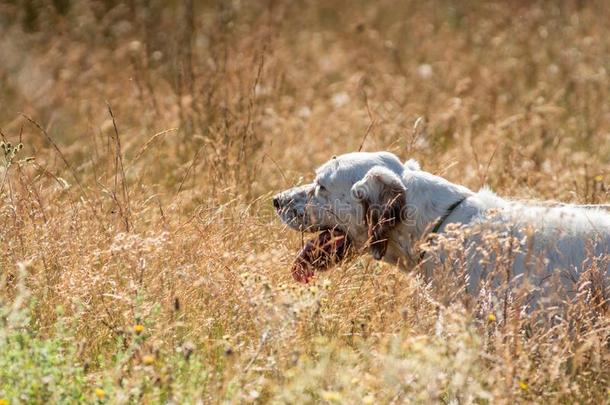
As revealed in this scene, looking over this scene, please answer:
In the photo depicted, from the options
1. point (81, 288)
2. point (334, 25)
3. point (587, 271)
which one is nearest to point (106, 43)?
point (334, 25)

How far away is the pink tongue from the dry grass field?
0.28 feet

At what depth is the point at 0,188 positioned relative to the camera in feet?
16.4

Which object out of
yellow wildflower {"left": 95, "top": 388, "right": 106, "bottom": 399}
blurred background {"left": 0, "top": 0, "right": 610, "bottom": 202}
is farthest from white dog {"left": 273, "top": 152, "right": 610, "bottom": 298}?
yellow wildflower {"left": 95, "top": 388, "right": 106, "bottom": 399}

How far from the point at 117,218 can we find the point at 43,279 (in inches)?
27.3

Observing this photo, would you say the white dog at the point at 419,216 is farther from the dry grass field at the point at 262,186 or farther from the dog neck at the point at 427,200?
the dry grass field at the point at 262,186

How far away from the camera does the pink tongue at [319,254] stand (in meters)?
4.85

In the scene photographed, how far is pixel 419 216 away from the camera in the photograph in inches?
189

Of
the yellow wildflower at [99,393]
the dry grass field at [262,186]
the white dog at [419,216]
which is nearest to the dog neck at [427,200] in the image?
the white dog at [419,216]

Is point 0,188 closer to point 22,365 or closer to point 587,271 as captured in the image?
point 22,365

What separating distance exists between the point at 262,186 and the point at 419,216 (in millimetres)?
1935

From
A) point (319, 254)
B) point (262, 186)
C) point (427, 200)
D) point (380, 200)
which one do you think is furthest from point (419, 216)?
point (262, 186)

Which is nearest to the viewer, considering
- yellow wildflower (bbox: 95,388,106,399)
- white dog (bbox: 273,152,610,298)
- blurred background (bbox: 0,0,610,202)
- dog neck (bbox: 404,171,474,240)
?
yellow wildflower (bbox: 95,388,106,399)

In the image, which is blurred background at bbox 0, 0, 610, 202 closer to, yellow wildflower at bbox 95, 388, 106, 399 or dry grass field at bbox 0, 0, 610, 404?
dry grass field at bbox 0, 0, 610, 404

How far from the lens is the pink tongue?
4.85 metres
